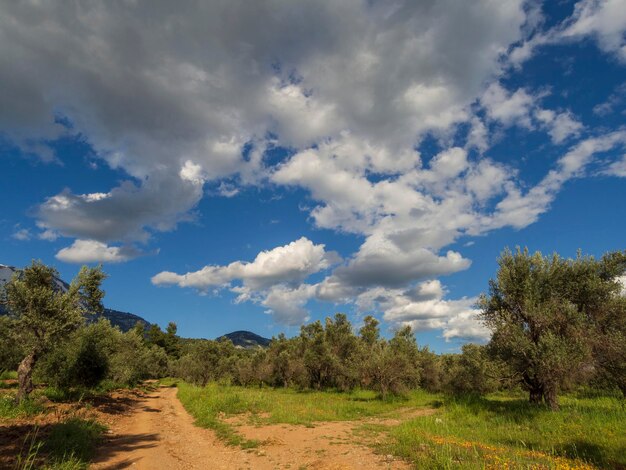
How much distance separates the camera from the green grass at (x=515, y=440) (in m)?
11.2

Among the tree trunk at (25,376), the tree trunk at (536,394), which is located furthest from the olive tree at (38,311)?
the tree trunk at (536,394)

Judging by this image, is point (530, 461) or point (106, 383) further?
point (106, 383)

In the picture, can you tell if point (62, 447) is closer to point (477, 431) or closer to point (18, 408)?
point (18, 408)

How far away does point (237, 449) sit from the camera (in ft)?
52.5

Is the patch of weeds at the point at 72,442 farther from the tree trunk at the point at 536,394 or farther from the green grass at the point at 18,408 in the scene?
the tree trunk at the point at 536,394

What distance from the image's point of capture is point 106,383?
4097 centimetres

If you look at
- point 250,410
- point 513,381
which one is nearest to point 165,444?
point 250,410

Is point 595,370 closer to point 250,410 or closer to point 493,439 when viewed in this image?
point 493,439

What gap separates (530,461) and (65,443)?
16.9 metres

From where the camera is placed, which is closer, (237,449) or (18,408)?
(237,449)

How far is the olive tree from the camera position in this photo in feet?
68.9

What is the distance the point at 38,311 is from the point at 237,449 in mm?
16407

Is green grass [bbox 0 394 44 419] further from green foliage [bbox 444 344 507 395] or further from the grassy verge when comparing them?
green foliage [bbox 444 344 507 395]

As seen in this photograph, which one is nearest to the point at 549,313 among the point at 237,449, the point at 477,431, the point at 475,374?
the point at 477,431
